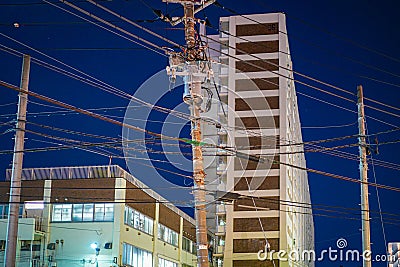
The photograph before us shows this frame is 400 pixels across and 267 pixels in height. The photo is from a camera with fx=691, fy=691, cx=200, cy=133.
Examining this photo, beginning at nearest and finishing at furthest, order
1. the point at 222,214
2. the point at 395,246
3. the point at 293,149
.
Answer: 1. the point at 395,246
2. the point at 222,214
3. the point at 293,149

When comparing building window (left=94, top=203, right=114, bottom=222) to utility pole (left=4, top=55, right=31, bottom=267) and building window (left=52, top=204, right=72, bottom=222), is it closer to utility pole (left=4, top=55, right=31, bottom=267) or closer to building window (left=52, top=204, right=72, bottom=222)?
building window (left=52, top=204, right=72, bottom=222)

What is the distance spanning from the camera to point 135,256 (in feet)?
154

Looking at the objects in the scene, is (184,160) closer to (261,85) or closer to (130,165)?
(130,165)

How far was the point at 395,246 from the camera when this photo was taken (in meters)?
21.6

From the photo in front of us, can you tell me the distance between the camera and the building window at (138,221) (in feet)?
150

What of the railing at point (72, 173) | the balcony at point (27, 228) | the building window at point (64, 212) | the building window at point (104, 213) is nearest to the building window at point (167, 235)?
the building window at point (104, 213)

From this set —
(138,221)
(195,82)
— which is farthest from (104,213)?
(195,82)

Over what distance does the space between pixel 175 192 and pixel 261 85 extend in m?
11.3

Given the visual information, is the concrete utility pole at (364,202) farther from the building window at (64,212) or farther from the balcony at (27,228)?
the building window at (64,212)

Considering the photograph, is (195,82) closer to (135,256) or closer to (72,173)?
(72,173)

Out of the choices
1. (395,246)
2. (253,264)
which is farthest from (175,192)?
(395,246)

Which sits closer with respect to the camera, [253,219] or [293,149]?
[253,219]

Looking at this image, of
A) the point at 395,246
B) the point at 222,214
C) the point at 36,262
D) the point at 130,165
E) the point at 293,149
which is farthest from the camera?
the point at 293,149

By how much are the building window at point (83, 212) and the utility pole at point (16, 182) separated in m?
23.0
